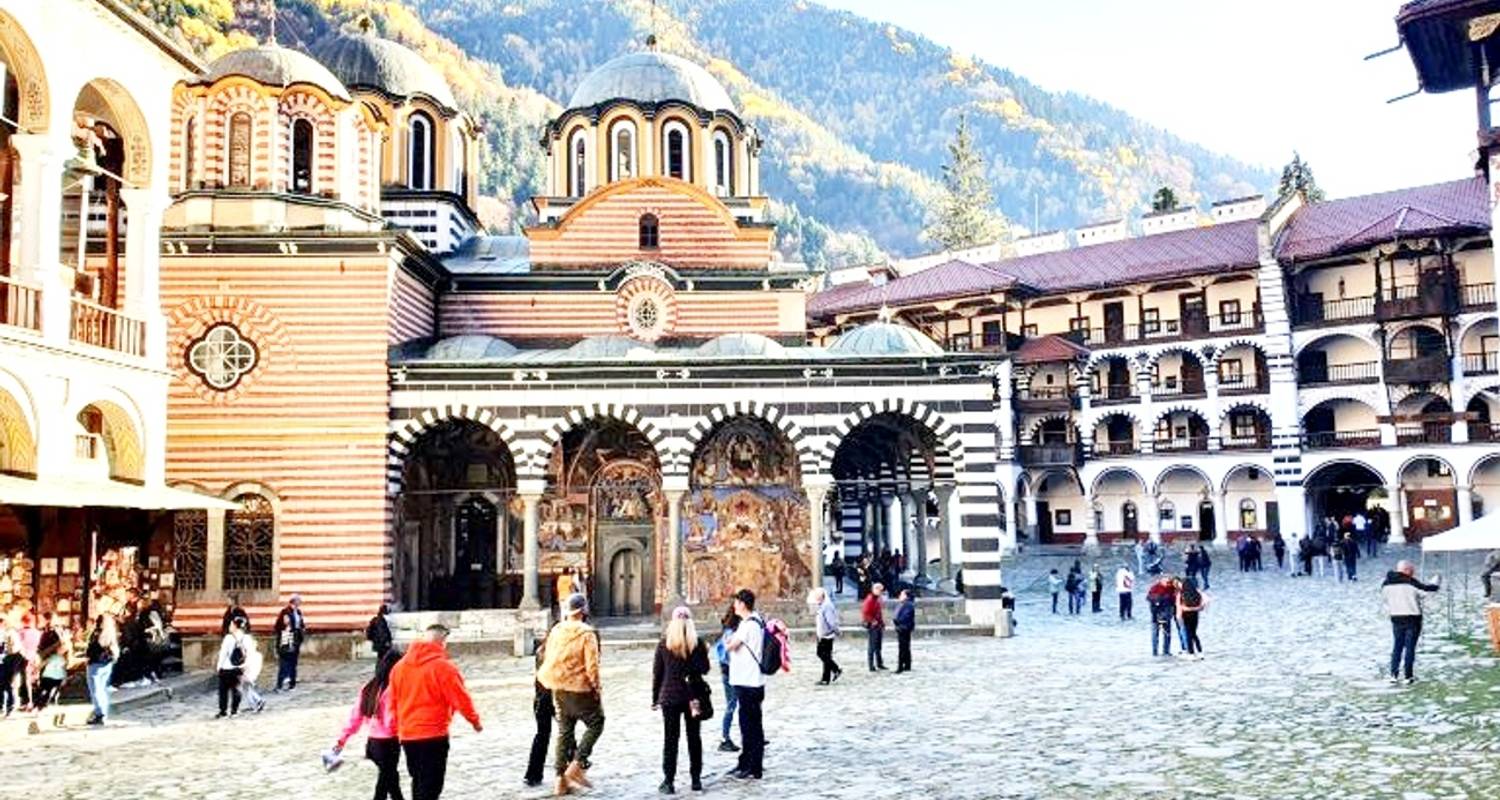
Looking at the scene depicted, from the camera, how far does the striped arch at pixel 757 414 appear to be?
1981 cm

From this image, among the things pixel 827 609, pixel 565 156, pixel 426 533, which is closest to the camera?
pixel 827 609

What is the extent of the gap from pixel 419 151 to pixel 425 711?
2108 cm

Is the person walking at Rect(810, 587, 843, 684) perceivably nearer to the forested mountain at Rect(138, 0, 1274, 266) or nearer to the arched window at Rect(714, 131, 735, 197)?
the arched window at Rect(714, 131, 735, 197)

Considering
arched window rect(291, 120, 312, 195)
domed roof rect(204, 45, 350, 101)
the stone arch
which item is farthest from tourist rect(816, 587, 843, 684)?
domed roof rect(204, 45, 350, 101)

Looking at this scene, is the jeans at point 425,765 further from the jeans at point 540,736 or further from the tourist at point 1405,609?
the tourist at point 1405,609

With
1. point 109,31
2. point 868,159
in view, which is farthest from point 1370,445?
point 868,159

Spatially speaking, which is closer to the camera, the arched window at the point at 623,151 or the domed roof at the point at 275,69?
the domed roof at the point at 275,69

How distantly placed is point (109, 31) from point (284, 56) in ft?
19.2

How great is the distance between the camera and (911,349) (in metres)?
21.5

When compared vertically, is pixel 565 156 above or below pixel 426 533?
above

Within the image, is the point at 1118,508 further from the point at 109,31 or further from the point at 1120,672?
the point at 109,31

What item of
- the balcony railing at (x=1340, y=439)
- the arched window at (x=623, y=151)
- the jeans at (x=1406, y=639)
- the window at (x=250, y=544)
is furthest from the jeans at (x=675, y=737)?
the balcony railing at (x=1340, y=439)

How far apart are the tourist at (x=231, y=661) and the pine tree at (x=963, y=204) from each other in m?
57.7

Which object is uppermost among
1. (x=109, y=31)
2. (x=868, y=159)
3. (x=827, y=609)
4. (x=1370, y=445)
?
(x=868, y=159)
